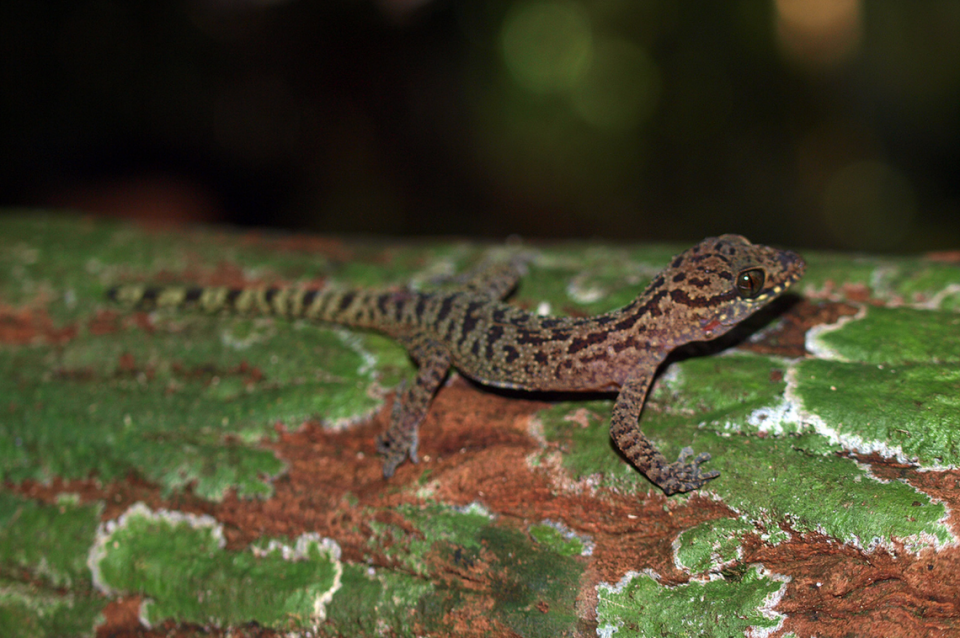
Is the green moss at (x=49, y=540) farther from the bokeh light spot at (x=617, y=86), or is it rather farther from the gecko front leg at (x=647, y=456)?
the bokeh light spot at (x=617, y=86)

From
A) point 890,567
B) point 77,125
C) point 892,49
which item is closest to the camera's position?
point 890,567

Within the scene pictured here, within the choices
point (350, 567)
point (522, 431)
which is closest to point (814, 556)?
point (522, 431)

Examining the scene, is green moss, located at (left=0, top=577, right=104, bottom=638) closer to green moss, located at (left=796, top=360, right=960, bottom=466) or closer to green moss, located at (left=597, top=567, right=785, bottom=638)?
green moss, located at (left=597, top=567, right=785, bottom=638)

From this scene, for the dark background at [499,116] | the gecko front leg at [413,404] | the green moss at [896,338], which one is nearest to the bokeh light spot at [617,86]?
the dark background at [499,116]

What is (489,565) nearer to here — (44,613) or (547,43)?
(44,613)

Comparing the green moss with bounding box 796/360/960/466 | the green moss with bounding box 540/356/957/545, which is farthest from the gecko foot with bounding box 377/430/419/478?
the green moss with bounding box 796/360/960/466

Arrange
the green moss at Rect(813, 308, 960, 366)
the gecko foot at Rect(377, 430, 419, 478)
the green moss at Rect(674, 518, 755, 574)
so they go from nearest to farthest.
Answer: the green moss at Rect(674, 518, 755, 574) < the green moss at Rect(813, 308, 960, 366) < the gecko foot at Rect(377, 430, 419, 478)

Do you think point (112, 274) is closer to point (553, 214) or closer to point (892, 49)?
point (553, 214)
